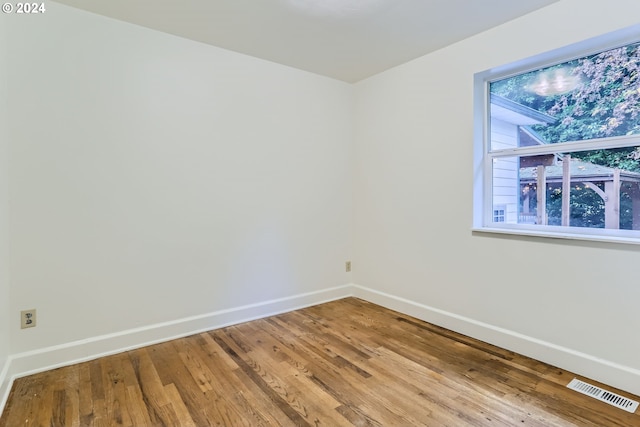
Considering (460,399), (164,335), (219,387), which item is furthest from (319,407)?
(164,335)

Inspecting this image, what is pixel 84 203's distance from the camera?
2.30m

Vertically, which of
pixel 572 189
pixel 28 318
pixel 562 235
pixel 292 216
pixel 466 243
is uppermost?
pixel 572 189

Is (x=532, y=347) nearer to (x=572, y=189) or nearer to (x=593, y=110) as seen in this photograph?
(x=572, y=189)

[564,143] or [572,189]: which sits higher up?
[564,143]

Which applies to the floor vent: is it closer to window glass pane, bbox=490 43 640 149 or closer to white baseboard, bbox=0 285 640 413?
white baseboard, bbox=0 285 640 413

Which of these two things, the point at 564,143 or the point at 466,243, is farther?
the point at 466,243

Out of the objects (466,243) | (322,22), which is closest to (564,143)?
(466,243)

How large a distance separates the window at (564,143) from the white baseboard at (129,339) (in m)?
1.97

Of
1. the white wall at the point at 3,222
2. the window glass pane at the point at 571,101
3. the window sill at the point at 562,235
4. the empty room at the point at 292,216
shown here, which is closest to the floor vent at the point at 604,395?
the empty room at the point at 292,216

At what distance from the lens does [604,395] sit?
1866mm

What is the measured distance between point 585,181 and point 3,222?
365 cm

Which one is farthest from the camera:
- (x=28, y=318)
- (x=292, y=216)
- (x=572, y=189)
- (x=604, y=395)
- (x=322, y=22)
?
(x=292, y=216)

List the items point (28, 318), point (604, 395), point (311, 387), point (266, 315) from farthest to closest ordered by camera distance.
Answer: point (266, 315), point (28, 318), point (311, 387), point (604, 395)

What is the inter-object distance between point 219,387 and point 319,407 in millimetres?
624
